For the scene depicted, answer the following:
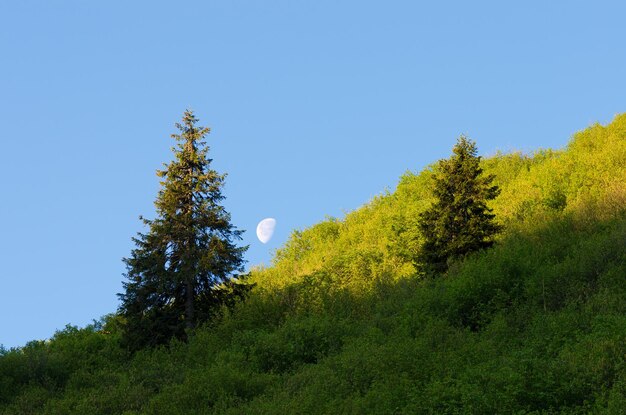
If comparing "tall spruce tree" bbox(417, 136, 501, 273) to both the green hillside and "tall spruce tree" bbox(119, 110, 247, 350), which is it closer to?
the green hillside

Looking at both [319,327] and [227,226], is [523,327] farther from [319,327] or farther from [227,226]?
[227,226]

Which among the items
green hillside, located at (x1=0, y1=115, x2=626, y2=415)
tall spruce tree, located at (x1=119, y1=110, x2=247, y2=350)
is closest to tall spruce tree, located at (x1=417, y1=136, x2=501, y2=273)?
green hillside, located at (x1=0, y1=115, x2=626, y2=415)

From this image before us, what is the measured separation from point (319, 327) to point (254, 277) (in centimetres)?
1730

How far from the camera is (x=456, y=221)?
35.6 meters

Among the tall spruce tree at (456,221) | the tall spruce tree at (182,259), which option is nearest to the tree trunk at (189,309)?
the tall spruce tree at (182,259)

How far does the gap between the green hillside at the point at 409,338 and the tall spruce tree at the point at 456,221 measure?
0.95 m

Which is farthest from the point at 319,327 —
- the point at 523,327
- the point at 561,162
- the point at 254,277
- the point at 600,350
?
the point at 561,162

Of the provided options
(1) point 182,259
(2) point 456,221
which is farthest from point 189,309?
(2) point 456,221

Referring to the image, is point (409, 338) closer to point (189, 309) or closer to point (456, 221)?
point (456, 221)

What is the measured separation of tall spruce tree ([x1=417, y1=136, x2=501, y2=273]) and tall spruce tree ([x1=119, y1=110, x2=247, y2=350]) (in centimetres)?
939

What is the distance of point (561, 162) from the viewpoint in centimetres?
4728

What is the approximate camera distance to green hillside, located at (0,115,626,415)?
18469 mm

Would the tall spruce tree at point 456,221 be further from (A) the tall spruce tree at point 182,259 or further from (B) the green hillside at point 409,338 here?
(A) the tall spruce tree at point 182,259

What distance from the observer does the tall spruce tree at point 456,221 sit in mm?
35375
